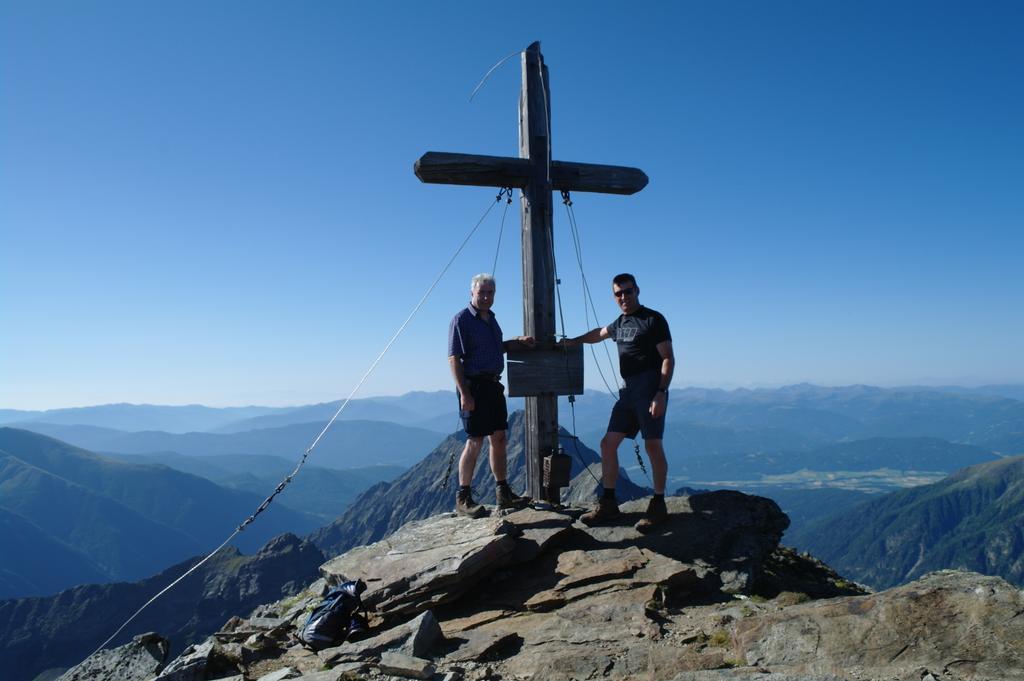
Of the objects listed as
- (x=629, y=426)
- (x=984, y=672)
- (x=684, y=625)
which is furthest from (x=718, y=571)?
(x=984, y=672)

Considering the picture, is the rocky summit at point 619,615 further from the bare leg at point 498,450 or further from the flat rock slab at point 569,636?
the bare leg at point 498,450

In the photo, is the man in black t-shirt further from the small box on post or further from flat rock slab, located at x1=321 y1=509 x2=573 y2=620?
the small box on post

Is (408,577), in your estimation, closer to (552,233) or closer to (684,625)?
(684,625)

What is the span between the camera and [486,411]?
9.91 metres

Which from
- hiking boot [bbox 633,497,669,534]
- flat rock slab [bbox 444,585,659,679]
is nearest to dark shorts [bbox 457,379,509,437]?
hiking boot [bbox 633,497,669,534]

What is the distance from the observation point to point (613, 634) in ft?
22.2

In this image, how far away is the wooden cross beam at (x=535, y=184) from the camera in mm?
11555

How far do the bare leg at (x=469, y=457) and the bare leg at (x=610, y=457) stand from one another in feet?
6.62

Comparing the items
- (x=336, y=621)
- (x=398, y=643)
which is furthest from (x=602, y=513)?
(x=336, y=621)

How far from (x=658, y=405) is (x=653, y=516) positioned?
6.49ft

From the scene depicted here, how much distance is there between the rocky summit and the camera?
525 centimetres

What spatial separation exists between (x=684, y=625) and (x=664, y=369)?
3.71 m

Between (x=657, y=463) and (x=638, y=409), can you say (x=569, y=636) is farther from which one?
(x=638, y=409)

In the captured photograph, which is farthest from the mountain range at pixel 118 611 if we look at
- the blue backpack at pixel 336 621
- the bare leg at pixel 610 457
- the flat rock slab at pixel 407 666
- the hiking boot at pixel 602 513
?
the flat rock slab at pixel 407 666
